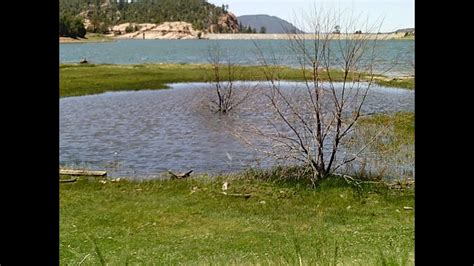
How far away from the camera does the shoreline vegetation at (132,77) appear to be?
26562mm

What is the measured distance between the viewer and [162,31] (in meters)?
77.3

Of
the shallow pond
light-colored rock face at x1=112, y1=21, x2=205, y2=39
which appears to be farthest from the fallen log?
light-colored rock face at x1=112, y1=21, x2=205, y2=39

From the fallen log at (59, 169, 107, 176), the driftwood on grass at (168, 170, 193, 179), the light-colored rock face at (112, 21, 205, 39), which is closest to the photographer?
the driftwood on grass at (168, 170, 193, 179)

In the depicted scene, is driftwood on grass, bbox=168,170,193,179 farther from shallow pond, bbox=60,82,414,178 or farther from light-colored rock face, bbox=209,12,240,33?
light-colored rock face, bbox=209,12,240,33

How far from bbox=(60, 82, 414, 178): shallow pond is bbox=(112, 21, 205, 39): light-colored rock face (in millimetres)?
51498

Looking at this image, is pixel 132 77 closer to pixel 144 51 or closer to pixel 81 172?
pixel 81 172

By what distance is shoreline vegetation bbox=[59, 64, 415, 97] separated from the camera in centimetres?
2656

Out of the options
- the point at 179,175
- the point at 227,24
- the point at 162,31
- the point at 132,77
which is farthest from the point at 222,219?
the point at 162,31

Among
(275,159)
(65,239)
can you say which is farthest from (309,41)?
(65,239)

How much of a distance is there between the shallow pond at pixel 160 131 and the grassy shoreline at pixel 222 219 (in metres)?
1.50

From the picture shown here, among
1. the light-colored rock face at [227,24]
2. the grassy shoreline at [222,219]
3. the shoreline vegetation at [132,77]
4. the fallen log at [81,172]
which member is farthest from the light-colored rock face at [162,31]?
the grassy shoreline at [222,219]
